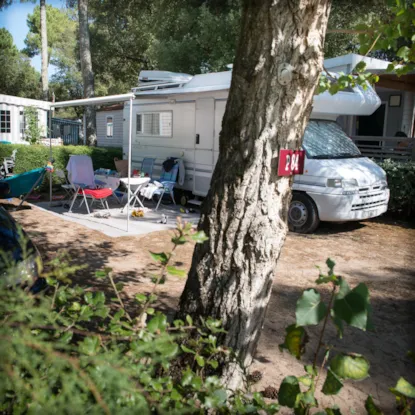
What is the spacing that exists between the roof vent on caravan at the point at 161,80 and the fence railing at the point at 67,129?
21.2 metres

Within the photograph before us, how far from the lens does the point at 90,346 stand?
1.53 metres

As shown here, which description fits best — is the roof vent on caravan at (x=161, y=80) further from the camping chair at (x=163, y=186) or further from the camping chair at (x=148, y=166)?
the camping chair at (x=163, y=186)

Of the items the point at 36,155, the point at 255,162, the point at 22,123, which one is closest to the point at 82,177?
the point at 36,155

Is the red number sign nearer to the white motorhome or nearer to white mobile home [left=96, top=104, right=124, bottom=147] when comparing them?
the white motorhome

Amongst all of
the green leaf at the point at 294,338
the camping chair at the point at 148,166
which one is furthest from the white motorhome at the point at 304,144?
the green leaf at the point at 294,338

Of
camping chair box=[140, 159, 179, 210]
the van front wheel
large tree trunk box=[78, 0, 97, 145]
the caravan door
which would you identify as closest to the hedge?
camping chair box=[140, 159, 179, 210]

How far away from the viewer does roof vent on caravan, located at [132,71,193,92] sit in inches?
421

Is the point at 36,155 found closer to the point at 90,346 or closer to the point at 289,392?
the point at 90,346

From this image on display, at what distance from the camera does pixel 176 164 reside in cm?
1044

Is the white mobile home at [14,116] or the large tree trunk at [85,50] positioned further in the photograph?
the white mobile home at [14,116]

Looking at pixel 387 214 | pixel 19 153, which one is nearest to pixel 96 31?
pixel 19 153

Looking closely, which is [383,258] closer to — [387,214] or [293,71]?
[387,214]

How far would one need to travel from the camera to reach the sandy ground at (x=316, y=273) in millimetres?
3549

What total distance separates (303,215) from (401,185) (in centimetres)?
222
